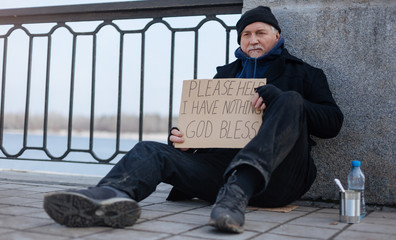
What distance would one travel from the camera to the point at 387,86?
2.82 m

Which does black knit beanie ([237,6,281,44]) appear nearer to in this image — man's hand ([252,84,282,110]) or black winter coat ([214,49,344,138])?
black winter coat ([214,49,344,138])

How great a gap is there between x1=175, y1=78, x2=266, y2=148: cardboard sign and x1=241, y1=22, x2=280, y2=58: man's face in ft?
1.08

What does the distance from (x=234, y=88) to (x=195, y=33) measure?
1.18 meters

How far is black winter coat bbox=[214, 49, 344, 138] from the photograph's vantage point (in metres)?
2.46

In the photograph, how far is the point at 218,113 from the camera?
2.58m

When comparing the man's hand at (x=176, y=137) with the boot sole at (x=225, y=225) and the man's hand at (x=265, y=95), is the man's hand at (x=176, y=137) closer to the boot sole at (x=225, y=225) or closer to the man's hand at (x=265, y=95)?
the man's hand at (x=265, y=95)

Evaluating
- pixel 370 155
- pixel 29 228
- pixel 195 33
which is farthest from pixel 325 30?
pixel 29 228

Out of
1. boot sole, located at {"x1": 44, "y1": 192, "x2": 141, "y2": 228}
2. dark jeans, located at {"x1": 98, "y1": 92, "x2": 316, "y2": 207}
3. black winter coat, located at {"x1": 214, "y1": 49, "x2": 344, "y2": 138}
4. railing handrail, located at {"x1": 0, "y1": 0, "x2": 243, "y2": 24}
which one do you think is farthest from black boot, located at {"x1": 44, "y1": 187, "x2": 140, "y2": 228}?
railing handrail, located at {"x1": 0, "y1": 0, "x2": 243, "y2": 24}

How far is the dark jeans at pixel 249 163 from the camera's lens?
6.65 feet

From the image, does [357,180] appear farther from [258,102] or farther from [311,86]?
[258,102]

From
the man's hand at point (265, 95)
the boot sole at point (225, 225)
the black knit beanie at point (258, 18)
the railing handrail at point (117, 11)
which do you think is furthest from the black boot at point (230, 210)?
the railing handrail at point (117, 11)

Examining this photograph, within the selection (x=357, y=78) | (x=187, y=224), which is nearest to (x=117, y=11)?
(x=357, y=78)

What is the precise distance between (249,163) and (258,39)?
1076mm

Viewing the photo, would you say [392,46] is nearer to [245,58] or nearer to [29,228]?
[245,58]
